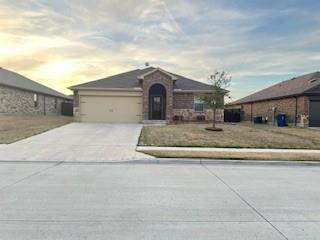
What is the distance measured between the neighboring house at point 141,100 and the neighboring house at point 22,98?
7641 mm

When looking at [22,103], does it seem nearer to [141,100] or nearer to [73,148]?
[141,100]

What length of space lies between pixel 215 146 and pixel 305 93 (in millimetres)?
14477

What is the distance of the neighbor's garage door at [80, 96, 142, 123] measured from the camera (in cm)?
2769

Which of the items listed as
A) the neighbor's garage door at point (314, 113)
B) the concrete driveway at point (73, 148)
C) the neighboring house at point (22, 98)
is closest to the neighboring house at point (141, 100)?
the neighboring house at point (22, 98)

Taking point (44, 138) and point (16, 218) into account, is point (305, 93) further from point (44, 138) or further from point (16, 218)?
point (16, 218)

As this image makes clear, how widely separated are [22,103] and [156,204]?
103 ft

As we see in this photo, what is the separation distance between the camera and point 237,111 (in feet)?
123

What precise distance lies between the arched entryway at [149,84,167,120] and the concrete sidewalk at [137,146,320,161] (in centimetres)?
1335

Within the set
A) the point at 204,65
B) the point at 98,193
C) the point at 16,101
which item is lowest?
the point at 98,193

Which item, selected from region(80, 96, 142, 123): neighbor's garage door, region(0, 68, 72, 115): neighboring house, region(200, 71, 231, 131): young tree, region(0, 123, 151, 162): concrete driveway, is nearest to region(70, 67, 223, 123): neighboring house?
region(80, 96, 142, 123): neighbor's garage door

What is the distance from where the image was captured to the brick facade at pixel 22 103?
3045 centimetres

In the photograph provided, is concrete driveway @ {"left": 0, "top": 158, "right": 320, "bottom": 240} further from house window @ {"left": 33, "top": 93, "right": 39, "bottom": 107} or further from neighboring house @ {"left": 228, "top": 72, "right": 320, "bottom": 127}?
house window @ {"left": 33, "top": 93, "right": 39, "bottom": 107}

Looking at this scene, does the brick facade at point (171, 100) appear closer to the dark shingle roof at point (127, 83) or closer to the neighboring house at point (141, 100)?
the neighboring house at point (141, 100)

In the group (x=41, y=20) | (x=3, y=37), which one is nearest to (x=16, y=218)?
(x=41, y=20)
